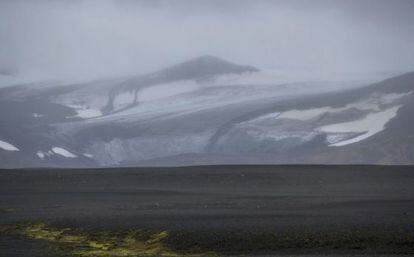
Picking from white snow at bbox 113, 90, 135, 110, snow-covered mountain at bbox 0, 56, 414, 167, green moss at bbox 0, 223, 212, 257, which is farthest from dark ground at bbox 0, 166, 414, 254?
white snow at bbox 113, 90, 135, 110

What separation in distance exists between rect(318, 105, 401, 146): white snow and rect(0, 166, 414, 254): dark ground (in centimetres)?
3505

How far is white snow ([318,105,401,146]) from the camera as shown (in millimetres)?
65250

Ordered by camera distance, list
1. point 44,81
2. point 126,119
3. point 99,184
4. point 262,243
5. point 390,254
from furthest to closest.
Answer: point 44,81 → point 126,119 → point 99,184 → point 262,243 → point 390,254

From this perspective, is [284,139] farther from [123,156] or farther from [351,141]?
[123,156]

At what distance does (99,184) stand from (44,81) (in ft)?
228

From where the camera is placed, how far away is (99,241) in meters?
14.8

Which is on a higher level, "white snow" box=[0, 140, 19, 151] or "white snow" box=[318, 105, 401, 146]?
"white snow" box=[0, 140, 19, 151]

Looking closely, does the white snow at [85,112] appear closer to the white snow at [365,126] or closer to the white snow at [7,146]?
the white snow at [7,146]

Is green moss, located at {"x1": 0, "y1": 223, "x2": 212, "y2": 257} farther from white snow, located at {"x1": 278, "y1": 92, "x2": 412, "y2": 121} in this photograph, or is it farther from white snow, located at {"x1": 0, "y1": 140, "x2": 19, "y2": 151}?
white snow, located at {"x1": 0, "y1": 140, "x2": 19, "y2": 151}

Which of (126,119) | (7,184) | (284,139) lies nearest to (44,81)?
(126,119)

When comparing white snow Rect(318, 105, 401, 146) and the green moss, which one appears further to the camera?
white snow Rect(318, 105, 401, 146)

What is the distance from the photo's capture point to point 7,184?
2647cm

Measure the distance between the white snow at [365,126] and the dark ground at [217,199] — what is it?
35.0m

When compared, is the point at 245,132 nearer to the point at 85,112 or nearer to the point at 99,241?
A: the point at 85,112
